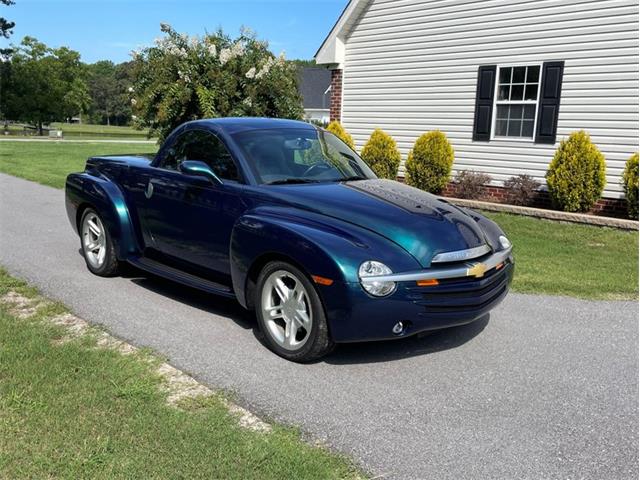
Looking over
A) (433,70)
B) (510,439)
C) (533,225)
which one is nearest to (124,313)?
(510,439)

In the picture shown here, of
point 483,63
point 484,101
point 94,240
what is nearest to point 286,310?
point 94,240

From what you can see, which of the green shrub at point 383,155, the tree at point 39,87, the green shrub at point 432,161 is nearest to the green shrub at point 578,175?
the green shrub at point 432,161

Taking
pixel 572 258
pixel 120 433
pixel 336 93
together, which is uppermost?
pixel 336 93

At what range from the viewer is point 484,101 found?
12.3 m

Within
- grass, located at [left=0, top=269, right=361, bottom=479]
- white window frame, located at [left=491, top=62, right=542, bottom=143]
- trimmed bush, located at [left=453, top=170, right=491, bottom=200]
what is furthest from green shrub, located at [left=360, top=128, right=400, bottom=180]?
Answer: grass, located at [left=0, top=269, right=361, bottom=479]

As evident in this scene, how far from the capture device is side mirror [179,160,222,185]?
→ 4.80 m

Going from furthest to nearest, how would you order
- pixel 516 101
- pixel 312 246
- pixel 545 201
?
1. pixel 516 101
2. pixel 545 201
3. pixel 312 246

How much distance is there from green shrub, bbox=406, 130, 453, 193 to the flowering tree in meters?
2.95

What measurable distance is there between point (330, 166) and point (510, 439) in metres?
2.79

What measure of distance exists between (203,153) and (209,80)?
25.7 feet

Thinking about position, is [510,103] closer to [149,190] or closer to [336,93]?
[336,93]

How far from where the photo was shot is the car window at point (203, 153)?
5.00m

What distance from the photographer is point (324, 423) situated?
11.0ft

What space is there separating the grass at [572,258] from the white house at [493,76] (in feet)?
5.67
